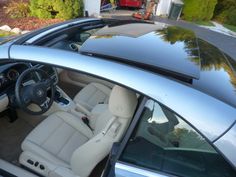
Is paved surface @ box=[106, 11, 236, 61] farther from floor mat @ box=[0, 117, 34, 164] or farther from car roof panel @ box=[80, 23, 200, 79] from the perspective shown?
car roof panel @ box=[80, 23, 200, 79]

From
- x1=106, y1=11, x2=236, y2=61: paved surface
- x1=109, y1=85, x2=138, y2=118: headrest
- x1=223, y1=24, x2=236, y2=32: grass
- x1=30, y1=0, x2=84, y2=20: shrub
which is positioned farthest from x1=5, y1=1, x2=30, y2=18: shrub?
x1=223, y1=24, x2=236, y2=32: grass

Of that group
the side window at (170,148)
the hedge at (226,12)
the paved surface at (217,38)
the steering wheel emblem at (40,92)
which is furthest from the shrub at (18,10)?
the hedge at (226,12)

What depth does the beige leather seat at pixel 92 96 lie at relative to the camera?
135 inches

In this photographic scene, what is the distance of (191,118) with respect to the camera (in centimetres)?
136

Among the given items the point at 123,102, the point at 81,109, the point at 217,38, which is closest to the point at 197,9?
the point at 217,38

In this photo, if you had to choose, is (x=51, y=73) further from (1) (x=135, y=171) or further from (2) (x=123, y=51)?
(1) (x=135, y=171)

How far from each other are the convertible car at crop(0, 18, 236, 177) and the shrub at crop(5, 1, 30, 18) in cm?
650

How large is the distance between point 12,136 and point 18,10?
6381 mm

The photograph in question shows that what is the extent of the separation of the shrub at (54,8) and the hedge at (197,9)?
5342 mm

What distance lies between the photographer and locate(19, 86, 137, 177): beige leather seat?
75.3 inches

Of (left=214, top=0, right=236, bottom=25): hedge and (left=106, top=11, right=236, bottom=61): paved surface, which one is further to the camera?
(left=214, top=0, right=236, bottom=25): hedge

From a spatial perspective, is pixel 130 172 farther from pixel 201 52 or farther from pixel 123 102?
pixel 201 52

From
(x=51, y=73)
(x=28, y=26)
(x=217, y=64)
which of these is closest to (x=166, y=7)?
(x=28, y=26)

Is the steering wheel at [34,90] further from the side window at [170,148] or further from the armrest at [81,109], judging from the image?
the side window at [170,148]
